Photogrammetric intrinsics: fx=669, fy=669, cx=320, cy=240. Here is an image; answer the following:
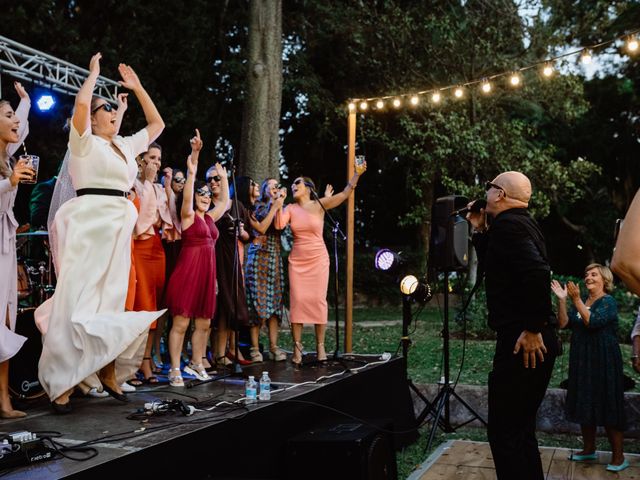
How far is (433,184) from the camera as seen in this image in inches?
700

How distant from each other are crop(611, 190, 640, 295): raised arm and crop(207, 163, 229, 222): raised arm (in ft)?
15.3

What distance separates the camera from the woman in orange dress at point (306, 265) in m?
6.29

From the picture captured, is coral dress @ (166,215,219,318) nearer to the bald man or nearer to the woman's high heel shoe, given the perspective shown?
the woman's high heel shoe

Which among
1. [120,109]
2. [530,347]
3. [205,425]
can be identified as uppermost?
[120,109]

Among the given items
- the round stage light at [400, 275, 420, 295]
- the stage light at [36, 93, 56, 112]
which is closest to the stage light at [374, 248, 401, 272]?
the round stage light at [400, 275, 420, 295]

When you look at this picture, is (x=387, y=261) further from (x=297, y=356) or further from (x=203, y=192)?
(x=203, y=192)

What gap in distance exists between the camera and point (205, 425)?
136 inches

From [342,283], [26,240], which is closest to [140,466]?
[26,240]

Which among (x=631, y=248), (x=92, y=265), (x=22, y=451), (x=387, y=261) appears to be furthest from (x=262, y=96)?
(x=631, y=248)

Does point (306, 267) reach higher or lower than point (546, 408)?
higher

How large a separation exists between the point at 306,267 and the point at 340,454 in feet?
8.91

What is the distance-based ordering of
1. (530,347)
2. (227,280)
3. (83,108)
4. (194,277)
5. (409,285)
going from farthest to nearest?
(409,285) → (227,280) → (194,277) → (83,108) → (530,347)

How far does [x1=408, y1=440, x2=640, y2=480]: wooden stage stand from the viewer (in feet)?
15.9

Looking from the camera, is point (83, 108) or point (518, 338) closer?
point (518, 338)
